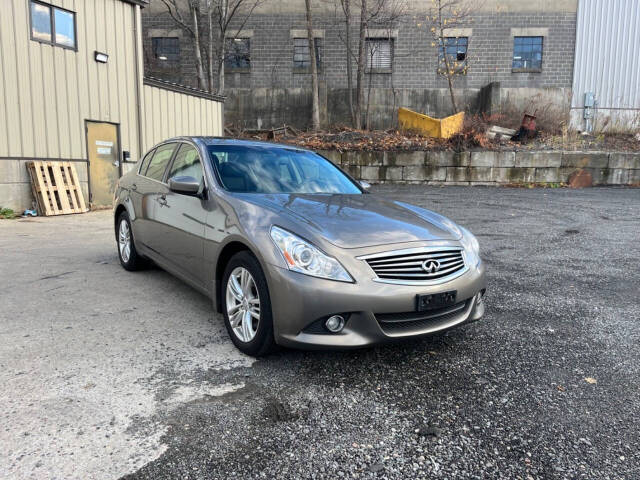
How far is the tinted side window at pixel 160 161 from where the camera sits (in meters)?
4.71

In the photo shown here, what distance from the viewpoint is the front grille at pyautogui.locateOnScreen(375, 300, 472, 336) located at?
2.77m

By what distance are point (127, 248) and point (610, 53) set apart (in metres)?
21.6

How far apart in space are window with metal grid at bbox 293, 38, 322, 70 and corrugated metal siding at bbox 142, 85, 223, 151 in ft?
22.5

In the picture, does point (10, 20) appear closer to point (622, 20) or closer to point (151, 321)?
point (151, 321)

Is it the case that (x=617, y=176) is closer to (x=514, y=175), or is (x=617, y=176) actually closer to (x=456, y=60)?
(x=514, y=175)

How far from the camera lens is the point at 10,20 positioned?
9648mm

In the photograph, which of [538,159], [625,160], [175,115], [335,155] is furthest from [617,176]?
[175,115]

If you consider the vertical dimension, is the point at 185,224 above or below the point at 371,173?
below

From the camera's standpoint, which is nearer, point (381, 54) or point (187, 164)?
point (187, 164)

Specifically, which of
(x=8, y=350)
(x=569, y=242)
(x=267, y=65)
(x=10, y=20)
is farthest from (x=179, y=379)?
(x=267, y=65)

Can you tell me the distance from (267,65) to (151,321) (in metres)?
19.2

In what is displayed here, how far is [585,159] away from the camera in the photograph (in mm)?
14742

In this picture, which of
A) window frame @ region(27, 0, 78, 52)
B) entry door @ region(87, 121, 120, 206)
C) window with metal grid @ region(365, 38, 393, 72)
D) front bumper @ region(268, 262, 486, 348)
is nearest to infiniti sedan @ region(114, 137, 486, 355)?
front bumper @ region(268, 262, 486, 348)

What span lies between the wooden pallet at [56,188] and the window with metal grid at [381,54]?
45.3ft
